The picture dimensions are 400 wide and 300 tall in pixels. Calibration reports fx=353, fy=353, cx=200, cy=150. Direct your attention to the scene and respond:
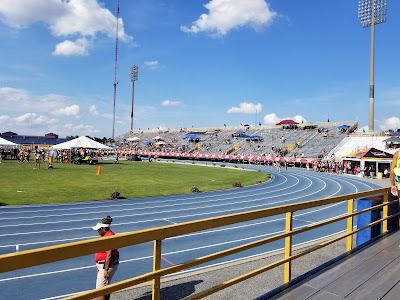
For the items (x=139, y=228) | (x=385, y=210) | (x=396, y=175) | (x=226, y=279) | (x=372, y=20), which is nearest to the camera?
(x=396, y=175)

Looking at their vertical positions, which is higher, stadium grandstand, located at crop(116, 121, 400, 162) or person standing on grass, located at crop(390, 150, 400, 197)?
stadium grandstand, located at crop(116, 121, 400, 162)

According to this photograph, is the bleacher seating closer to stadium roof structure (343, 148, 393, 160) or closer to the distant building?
stadium roof structure (343, 148, 393, 160)

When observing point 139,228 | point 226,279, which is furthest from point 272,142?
point 226,279

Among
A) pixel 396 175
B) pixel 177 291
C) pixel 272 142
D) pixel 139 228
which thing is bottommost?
pixel 139 228

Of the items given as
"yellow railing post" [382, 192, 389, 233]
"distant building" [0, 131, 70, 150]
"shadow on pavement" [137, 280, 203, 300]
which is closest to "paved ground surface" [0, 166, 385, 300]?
"shadow on pavement" [137, 280, 203, 300]

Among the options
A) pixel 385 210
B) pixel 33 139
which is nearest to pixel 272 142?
pixel 385 210

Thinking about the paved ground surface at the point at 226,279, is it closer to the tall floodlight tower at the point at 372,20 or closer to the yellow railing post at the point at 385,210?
the yellow railing post at the point at 385,210

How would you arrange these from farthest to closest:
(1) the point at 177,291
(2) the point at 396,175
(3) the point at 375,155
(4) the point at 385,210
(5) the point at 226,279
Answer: (3) the point at 375,155
(4) the point at 385,210
(5) the point at 226,279
(2) the point at 396,175
(1) the point at 177,291

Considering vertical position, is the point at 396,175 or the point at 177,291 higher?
the point at 396,175

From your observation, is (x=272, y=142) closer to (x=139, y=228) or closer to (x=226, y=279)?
(x=139, y=228)

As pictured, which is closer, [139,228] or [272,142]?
[139,228]

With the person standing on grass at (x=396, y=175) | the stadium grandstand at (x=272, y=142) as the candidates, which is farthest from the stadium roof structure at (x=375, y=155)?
the person standing on grass at (x=396, y=175)

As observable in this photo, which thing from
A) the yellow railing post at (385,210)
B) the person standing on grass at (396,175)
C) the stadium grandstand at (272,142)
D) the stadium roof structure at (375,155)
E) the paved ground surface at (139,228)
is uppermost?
the stadium grandstand at (272,142)

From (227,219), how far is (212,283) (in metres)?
2.96
